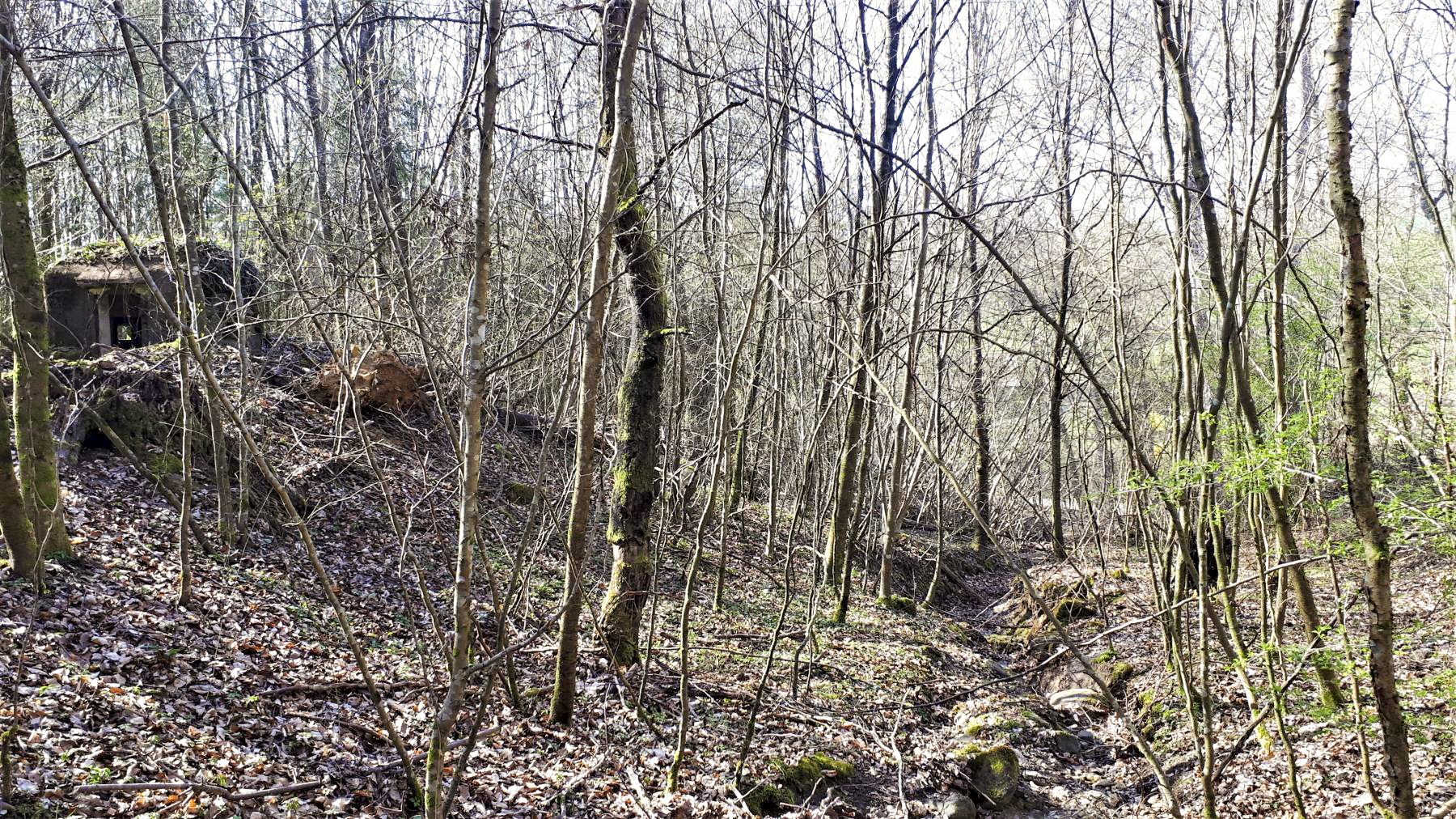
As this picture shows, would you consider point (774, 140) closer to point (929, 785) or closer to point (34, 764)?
point (929, 785)

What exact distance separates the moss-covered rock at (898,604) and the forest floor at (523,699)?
46 cm

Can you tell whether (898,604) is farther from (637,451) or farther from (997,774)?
(637,451)

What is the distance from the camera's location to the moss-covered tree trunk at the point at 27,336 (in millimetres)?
5320

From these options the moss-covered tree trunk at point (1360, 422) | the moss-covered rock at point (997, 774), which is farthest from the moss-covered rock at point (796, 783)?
the moss-covered tree trunk at point (1360, 422)

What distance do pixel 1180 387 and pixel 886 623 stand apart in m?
5.88

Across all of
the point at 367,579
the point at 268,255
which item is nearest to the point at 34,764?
the point at 367,579

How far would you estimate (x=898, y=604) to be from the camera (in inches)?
393

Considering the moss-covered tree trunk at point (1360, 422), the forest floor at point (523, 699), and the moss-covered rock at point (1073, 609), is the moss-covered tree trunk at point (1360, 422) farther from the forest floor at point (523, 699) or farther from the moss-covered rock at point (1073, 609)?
the moss-covered rock at point (1073, 609)

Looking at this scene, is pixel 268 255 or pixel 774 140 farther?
pixel 268 255

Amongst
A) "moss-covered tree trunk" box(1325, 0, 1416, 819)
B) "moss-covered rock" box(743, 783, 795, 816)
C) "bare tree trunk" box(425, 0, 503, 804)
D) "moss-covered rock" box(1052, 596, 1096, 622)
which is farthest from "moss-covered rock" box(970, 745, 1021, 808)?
"moss-covered rock" box(1052, 596, 1096, 622)

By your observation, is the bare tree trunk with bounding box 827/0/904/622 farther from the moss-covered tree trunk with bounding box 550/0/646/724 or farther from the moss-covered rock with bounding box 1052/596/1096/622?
the moss-covered tree trunk with bounding box 550/0/646/724

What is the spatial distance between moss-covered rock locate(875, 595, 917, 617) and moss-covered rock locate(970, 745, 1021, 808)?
3954 mm

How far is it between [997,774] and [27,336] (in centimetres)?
671

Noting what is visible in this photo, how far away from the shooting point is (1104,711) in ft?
24.6
